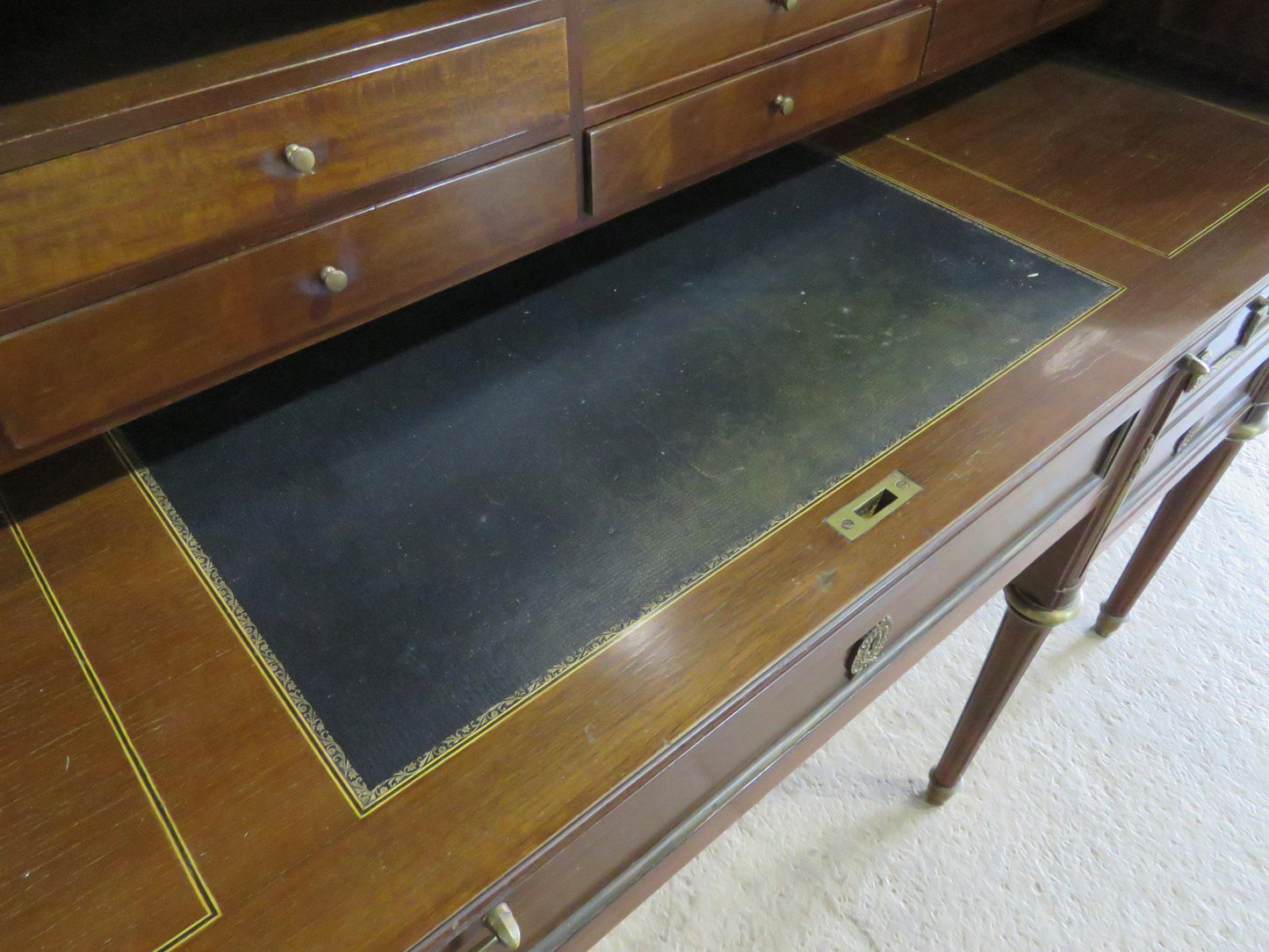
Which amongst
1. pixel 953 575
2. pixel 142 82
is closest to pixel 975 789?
pixel 953 575

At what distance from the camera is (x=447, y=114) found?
63cm

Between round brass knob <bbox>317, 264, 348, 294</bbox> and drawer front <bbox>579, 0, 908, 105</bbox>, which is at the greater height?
drawer front <bbox>579, 0, 908, 105</bbox>

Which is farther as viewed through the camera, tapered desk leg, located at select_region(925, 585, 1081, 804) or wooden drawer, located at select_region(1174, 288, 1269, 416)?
tapered desk leg, located at select_region(925, 585, 1081, 804)

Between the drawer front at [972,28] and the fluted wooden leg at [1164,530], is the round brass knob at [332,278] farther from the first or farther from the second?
the fluted wooden leg at [1164,530]

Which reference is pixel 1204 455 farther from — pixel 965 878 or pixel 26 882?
pixel 26 882

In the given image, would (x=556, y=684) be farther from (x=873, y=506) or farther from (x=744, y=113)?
(x=744, y=113)

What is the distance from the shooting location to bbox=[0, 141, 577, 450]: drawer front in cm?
56

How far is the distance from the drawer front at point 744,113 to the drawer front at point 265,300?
0.05 metres

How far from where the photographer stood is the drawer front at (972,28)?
0.97m

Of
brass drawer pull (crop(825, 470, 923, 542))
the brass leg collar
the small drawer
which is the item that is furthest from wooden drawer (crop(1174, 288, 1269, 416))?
brass drawer pull (crop(825, 470, 923, 542))

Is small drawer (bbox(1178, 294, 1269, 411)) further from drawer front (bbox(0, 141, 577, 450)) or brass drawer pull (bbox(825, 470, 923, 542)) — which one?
drawer front (bbox(0, 141, 577, 450))

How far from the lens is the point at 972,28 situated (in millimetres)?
1010

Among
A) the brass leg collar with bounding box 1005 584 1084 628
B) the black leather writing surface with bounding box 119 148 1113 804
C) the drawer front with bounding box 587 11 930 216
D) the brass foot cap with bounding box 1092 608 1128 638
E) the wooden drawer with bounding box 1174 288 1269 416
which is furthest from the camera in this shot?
the brass foot cap with bounding box 1092 608 1128 638

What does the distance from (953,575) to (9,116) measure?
2.35 feet
